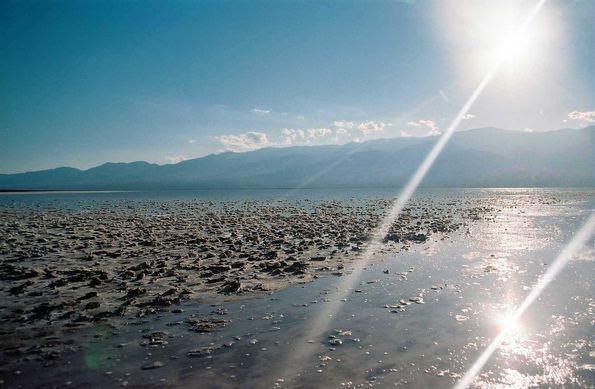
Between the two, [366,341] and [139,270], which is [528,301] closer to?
[366,341]

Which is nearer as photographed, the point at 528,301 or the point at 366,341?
the point at 366,341

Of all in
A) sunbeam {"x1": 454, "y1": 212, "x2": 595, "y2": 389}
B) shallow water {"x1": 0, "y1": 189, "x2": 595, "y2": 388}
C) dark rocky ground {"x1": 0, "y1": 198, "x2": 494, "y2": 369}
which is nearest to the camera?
shallow water {"x1": 0, "y1": 189, "x2": 595, "y2": 388}

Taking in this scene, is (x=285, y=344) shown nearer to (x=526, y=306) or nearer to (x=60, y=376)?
(x=60, y=376)

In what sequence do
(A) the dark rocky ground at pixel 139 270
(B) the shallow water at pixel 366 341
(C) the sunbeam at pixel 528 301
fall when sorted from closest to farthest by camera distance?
(B) the shallow water at pixel 366 341 < (C) the sunbeam at pixel 528 301 < (A) the dark rocky ground at pixel 139 270

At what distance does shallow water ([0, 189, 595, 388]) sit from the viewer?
302 inches

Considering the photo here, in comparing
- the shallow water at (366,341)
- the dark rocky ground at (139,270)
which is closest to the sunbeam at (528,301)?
the shallow water at (366,341)

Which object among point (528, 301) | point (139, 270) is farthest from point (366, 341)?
point (139, 270)

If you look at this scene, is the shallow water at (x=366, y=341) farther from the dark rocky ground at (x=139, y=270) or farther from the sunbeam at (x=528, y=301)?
the dark rocky ground at (x=139, y=270)

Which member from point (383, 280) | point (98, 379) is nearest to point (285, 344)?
point (98, 379)

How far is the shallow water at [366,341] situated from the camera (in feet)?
25.2

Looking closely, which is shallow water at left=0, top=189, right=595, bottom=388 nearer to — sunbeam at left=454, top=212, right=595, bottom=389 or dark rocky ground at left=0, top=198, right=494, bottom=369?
sunbeam at left=454, top=212, right=595, bottom=389

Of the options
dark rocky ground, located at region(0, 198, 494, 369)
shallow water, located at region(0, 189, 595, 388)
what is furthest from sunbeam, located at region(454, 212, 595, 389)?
dark rocky ground, located at region(0, 198, 494, 369)

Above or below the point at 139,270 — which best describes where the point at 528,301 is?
below

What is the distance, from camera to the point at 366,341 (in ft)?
31.1
